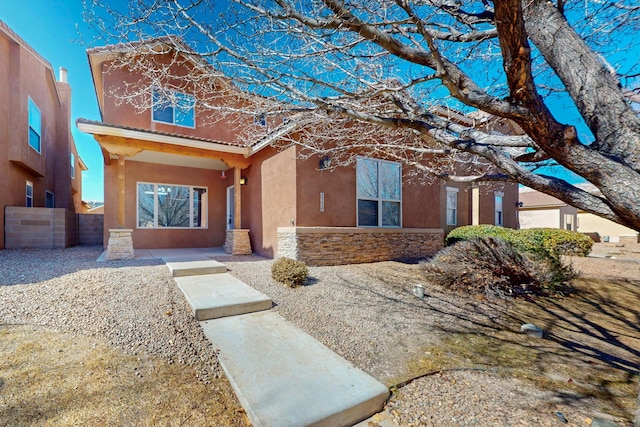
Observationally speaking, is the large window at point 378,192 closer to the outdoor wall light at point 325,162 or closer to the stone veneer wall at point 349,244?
the stone veneer wall at point 349,244

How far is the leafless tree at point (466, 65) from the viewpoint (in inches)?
93.5

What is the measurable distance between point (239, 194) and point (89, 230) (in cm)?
793

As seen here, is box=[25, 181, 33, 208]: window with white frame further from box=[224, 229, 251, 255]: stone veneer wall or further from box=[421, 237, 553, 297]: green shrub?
box=[421, 237, 553, 297]: green shrub

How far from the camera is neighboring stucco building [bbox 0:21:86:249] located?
948cm

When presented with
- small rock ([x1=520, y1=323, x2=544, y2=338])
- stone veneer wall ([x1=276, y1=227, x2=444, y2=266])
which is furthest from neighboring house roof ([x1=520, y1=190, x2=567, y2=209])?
small rock ([x1=520, y1=323, x2=544, y2=338])

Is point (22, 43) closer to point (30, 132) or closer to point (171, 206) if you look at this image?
point (30, 132)

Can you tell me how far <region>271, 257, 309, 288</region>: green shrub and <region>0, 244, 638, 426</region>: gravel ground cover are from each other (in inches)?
8.4

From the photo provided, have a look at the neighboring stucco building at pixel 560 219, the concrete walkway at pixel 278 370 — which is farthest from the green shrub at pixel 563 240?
the concrete walkway at pixel 278 370

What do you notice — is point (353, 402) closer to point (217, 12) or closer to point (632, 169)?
point (632, 169)

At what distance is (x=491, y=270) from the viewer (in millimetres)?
6438

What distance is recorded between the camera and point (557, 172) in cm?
526

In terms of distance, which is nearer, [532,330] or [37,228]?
[532,330]

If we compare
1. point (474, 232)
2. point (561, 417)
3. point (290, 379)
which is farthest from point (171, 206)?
point (474, 232)

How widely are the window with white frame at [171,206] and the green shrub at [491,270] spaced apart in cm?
880
